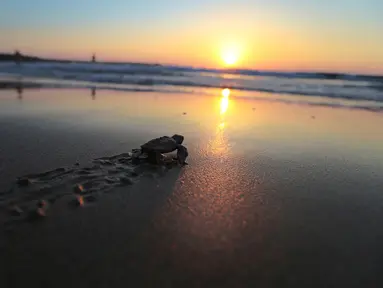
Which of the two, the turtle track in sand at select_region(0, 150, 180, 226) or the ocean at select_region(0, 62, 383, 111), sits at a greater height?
the ocean at select_region(0, 62, 383, 111)

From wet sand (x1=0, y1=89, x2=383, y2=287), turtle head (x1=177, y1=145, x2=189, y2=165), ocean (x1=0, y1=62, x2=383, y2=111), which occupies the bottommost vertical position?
wet sand (x1=0, y1=89, x2=383, y2=287)

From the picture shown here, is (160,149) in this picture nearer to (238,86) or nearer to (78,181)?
(78,181)

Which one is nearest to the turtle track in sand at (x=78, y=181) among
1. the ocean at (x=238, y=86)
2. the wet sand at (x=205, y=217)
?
the wet sand at (x=205, y=217)

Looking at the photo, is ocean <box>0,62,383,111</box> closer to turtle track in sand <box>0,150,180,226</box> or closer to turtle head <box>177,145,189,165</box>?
turtle head <box>177,145,189,165</box>

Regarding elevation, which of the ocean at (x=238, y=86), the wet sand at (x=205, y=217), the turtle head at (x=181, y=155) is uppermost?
the ocean at (x=238, y=86)

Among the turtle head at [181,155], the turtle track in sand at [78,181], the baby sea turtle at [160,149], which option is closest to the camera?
the turtle track in sand at [78,181]

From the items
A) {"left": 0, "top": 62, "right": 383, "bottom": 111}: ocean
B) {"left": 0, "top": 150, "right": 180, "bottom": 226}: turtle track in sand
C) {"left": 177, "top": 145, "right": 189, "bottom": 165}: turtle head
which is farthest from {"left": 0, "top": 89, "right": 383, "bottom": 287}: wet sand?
{"left": 0, "top": 62, "right": 383, "bottom": 111}: ocean

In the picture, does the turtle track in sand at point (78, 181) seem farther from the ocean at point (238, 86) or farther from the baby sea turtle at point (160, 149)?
the ocean at point (238, 86)
